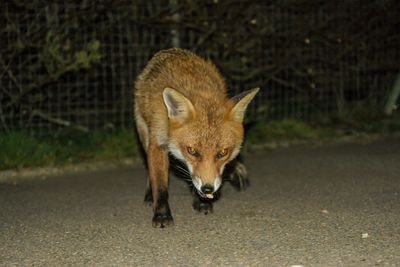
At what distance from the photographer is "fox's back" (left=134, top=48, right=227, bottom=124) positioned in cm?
550

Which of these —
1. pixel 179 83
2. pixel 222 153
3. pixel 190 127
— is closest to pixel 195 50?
pixel 179 83

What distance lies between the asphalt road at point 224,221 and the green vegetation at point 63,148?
0.42 metres

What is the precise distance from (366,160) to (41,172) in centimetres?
380

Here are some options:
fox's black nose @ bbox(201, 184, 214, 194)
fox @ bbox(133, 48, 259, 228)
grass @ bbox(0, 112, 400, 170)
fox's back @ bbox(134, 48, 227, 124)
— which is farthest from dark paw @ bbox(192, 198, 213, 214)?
grass @ bbox(0, 112, 400, 170)

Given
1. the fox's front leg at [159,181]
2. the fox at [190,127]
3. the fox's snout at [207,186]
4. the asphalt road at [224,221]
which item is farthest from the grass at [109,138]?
the fox's snout at [207,186]

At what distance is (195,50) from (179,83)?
3444 millimetres

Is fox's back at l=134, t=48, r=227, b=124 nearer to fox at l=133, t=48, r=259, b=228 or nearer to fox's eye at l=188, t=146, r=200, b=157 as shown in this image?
fox at l=133, t=48, r=259, b=228

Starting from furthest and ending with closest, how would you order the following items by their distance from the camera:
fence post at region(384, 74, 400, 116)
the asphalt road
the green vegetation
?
fence post at region(384, 74, 400, 116)
the green vegetation
the asphalt road

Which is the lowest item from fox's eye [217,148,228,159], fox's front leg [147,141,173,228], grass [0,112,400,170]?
grass [0,112,400,170]

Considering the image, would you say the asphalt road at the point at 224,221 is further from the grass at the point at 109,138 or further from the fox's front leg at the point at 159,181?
the grass at the point at 109,138

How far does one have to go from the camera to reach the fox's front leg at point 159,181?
16.9 ft

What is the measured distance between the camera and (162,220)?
507 centimetres

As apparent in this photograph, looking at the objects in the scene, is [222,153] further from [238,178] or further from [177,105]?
[238,178]

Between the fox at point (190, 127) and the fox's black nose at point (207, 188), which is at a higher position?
the fox at point (190, 127)
